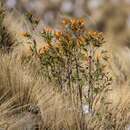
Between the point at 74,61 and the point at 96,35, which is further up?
the point at 96,35

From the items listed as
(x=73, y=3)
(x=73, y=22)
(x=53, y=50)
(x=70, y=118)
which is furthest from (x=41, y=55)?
(x=73, y=3)

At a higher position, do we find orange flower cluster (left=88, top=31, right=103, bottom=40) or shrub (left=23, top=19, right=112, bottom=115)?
orange flower cluster (left=88, top=31, right=103, bottom=40)

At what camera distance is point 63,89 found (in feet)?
19.1

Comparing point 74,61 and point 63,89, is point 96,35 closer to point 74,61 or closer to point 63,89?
point 74,61

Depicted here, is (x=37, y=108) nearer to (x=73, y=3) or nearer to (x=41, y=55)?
(x=41, y=55)

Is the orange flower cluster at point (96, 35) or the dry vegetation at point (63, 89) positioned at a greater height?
the orange flower cluster at point (96, 35)

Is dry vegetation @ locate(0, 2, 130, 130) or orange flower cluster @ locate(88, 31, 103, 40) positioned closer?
dry vegetation @ locate(0, 2, 130, 130)

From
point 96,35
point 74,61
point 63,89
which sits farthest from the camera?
point 74,61

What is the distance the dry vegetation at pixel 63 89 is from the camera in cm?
540

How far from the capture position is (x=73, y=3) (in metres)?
20.3

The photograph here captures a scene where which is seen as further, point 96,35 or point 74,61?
point 74,61

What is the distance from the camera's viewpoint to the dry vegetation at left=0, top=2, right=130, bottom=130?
5402 millimetres

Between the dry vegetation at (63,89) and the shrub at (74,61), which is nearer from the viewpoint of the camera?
the dry vegetation at (63,89)

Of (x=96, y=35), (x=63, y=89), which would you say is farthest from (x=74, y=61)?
(x=96, y=35)
